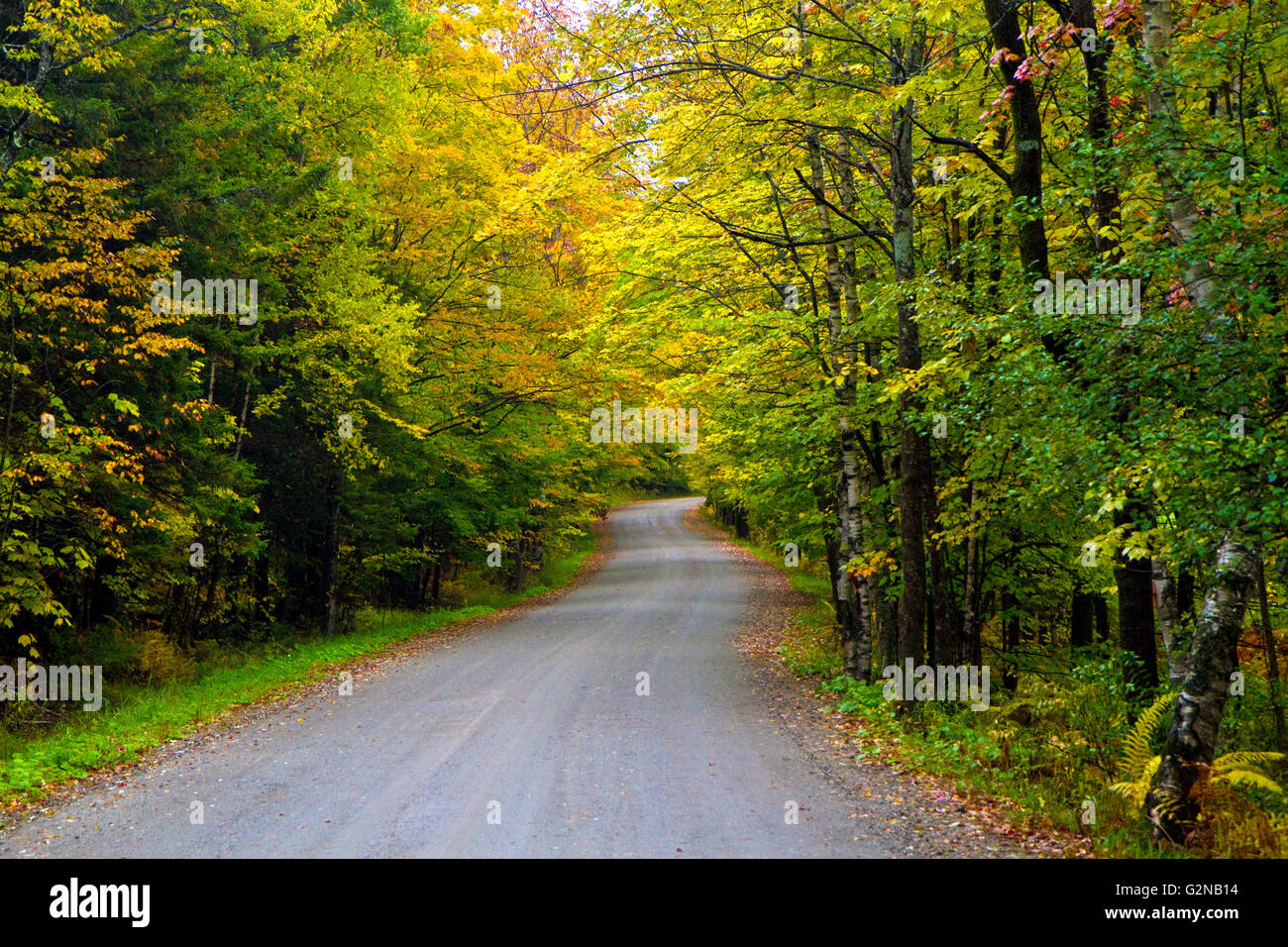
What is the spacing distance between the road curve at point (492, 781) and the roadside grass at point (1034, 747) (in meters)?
1.19

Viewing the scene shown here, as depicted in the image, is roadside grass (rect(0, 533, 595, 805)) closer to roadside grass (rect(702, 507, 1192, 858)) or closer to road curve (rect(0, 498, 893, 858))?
road curve (rect(0, 498, 893, 858))

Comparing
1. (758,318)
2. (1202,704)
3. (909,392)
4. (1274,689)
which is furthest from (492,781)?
(758,318)

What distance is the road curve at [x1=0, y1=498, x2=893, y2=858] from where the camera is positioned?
6211 mm

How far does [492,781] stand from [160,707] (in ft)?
18.7

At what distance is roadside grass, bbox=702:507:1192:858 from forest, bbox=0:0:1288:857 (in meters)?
0.07

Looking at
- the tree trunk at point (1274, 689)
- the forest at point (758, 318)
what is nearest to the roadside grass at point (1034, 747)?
the forest at point (758, 318)

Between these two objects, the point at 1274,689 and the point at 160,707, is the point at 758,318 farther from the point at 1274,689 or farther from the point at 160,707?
the point at 160,707

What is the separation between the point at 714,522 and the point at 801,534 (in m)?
40.8

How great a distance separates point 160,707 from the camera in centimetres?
1088

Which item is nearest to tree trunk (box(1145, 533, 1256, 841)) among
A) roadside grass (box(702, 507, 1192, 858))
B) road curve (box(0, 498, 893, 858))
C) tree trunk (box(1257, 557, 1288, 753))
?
roadside grass (box(702, 507, 1192, 858))

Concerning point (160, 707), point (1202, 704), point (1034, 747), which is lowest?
point (160, 707)

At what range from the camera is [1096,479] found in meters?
5.89

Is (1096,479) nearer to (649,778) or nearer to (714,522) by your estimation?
(649,778)
